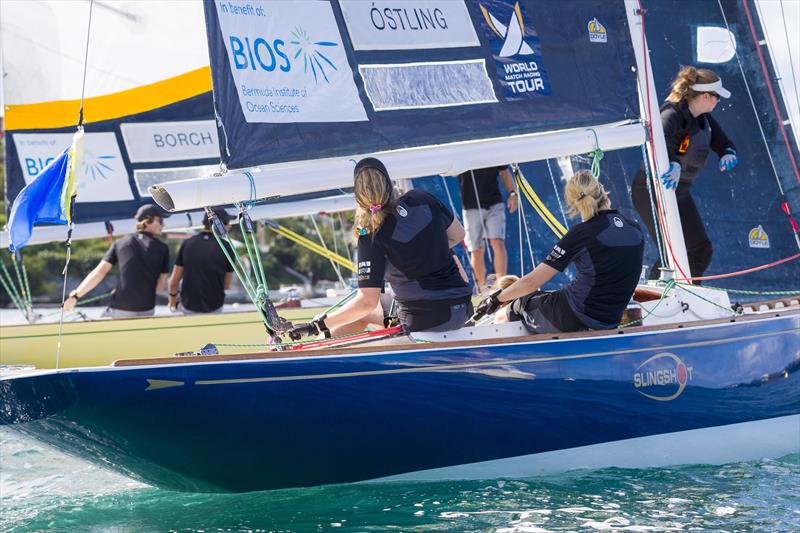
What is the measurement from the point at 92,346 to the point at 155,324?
532mm

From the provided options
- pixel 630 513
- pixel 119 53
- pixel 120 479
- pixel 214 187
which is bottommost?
pixel 630 513

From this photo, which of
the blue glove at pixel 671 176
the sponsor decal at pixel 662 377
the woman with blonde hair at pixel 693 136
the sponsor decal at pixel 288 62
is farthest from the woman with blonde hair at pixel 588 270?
the woman with blonde hair at pixel 693 136

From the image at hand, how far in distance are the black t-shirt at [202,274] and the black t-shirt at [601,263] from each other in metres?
4.53

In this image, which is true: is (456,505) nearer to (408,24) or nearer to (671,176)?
(671,176)

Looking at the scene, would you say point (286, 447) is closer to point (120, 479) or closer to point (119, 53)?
point (120, 479)

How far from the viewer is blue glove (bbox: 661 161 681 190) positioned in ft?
22.5

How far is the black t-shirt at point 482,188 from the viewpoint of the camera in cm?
901

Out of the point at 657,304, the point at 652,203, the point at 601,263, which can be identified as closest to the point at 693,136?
the point at 652,203

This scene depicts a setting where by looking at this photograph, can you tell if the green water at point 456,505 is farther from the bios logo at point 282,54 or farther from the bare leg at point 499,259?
the bare leg at point 499,259

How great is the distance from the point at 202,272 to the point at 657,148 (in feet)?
14.7

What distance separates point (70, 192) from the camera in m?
5.46

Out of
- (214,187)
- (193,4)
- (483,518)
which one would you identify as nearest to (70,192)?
(214,187)

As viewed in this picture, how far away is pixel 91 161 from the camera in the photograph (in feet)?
37.8

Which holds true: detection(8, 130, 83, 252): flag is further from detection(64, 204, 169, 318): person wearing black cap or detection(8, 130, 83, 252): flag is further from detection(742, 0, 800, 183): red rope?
detection(742, 0, 800, 183): red rope
